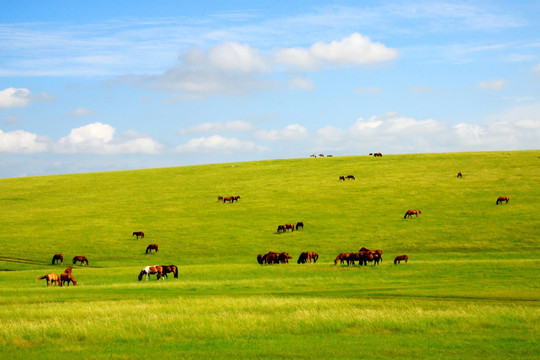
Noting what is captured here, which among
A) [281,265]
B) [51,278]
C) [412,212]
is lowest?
[281,265]

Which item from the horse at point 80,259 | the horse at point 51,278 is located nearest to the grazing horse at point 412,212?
the horse at point 80,259

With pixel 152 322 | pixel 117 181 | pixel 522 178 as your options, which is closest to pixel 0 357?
pixel 152 322

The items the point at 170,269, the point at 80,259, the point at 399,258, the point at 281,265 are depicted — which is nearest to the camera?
the point at 170,269

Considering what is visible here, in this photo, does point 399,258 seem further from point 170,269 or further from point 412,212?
point 412,212

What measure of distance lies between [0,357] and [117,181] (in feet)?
Answer: 268

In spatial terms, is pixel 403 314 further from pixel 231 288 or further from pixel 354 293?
pixel 231 288

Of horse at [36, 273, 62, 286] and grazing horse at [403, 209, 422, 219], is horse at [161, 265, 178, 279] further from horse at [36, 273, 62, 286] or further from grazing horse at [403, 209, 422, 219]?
grazing horse at [403, 209, 422, 219]

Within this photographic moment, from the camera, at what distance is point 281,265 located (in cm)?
3972

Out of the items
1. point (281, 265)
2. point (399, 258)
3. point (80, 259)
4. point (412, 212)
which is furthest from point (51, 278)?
point (412, 212)

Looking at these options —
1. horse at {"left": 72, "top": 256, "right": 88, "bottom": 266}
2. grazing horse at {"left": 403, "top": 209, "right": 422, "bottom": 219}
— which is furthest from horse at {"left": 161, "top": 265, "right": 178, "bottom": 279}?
grazing horse at {"left": 403, "top": 209, "right": 422, "bottom": 219}

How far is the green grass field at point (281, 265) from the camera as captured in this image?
15359mm

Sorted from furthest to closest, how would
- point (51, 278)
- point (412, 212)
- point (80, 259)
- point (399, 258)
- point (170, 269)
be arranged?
point (412, 212) < point (80, 259) < point (399, 258) < point (170, 269) < point (51, 278)

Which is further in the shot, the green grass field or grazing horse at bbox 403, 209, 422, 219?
grazing horse at bbox 403, 209, 422, 219

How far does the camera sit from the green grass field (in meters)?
15.4
